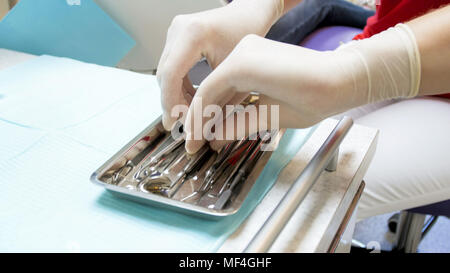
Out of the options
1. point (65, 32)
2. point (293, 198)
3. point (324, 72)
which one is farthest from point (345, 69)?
point (65, 32)

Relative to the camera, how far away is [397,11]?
873 mm

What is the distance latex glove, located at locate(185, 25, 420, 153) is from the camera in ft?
1.64

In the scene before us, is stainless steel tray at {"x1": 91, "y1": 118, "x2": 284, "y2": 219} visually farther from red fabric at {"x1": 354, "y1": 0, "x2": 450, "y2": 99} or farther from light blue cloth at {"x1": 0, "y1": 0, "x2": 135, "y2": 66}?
light blue cloth at {"x1": 0, "y1": 0, "x2": 135, "y2": 66}

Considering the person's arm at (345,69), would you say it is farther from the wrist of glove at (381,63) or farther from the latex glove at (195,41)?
the latex glove at (195,41)

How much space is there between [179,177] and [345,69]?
276mm

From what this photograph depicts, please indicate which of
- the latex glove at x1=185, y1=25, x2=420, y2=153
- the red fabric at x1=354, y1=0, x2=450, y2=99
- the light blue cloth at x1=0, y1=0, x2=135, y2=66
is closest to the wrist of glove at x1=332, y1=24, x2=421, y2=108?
the latex glove at x1=185, y1=25, x2=420, y2=153

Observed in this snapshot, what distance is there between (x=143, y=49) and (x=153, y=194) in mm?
925

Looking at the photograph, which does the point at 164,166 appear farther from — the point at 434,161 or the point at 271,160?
the point at 434,161

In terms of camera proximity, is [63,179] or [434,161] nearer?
[63,179]

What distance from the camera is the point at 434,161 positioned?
71cm

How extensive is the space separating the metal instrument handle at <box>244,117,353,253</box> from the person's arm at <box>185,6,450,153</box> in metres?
0.05

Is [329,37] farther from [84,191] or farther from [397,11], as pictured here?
[84,191]

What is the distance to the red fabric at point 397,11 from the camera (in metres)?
0.83
